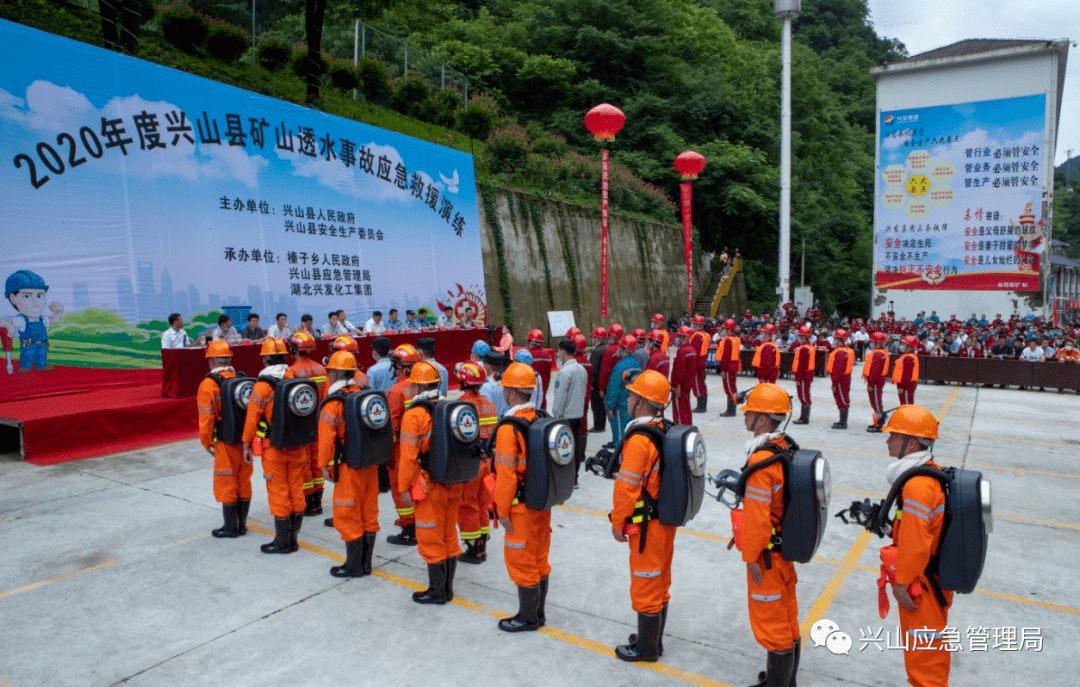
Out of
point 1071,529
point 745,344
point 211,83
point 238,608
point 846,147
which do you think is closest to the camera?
point 238,608

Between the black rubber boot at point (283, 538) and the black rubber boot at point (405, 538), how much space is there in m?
0.90

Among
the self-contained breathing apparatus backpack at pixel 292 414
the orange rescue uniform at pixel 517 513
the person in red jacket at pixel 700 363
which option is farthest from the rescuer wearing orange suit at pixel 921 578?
the person in red jacket at pixel 700 363

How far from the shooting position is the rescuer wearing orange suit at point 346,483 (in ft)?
17.6

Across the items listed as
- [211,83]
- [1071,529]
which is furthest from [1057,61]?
[211,83]

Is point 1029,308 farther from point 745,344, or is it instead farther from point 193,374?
point 193,374

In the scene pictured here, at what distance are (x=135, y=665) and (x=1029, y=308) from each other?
33429mm

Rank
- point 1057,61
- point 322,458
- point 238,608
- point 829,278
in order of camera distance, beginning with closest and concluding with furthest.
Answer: point 238,608, point 322,458, point 1057,61, point 829,278

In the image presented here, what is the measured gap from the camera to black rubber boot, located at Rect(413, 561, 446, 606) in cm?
503

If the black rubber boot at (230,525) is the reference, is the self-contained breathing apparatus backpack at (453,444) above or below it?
above

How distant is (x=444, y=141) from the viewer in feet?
89.4

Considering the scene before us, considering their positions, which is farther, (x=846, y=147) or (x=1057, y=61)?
(x=846, y=147)

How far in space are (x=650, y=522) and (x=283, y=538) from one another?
3.61 m

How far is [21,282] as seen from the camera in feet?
33.5

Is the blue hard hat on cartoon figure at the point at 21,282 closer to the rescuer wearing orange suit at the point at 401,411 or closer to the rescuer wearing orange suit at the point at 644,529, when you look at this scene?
the rescuer wearing orange suit at the point at 401,411
